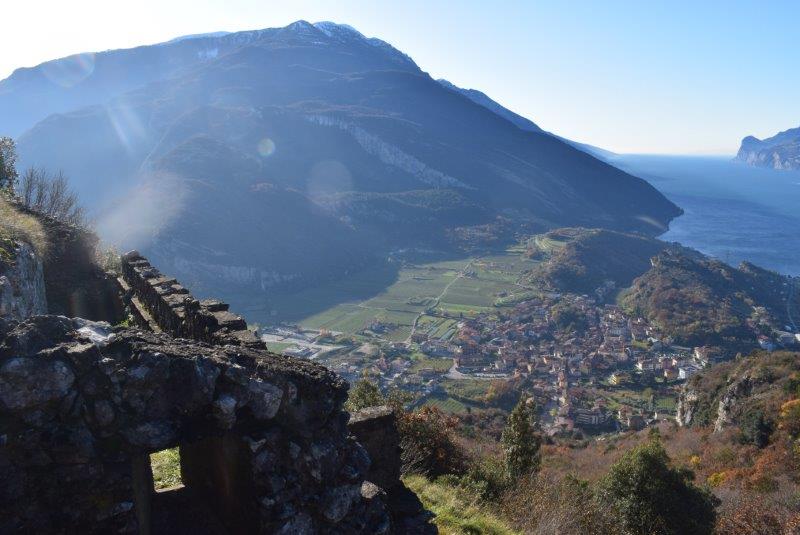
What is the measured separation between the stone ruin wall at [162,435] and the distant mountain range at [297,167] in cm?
6020

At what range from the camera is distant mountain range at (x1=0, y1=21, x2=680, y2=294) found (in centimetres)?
7769

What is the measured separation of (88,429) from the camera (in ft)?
10.4

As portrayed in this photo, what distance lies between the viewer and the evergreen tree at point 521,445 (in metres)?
11.6

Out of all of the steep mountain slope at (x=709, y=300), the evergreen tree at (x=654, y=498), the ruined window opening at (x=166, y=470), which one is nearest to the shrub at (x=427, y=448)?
the evergreen tree at (x=654, y=498)

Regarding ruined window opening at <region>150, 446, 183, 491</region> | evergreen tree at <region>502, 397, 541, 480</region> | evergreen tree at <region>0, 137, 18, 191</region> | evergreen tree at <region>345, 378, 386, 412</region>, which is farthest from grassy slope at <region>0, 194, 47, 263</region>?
evergreen tree at <region>502, 397, 541, 480</region>

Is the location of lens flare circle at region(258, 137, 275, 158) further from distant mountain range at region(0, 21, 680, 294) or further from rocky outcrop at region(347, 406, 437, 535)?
A: rocky outcrop at region(347, 406, 437, 535)

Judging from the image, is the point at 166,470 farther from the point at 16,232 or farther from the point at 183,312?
the point at 16,232

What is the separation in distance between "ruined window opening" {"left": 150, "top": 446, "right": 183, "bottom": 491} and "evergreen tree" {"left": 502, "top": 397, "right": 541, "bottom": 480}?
723 cm

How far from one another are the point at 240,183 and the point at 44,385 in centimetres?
9633

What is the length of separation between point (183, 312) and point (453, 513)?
439 centimetres

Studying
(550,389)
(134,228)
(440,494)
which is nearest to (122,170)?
(134,228)

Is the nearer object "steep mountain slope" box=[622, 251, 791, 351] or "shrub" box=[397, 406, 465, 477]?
"shrub" box=[397, 406, 465, 477]

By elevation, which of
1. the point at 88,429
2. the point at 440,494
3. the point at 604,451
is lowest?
the point at 604,451

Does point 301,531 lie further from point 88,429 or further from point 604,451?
point 604,451
